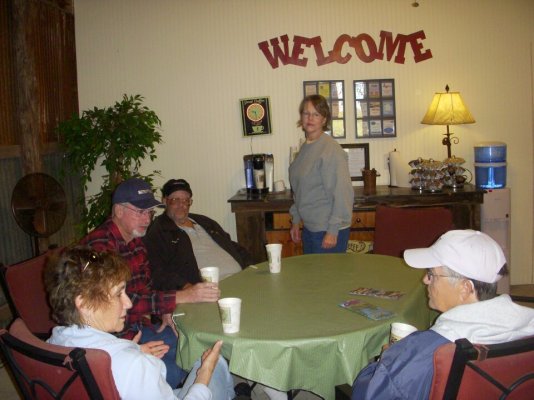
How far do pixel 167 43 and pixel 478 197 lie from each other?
282 cm

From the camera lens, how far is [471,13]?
440cm

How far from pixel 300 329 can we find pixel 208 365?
1.10ft

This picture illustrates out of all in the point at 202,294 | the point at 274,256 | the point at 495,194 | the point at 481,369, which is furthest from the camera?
the point at 495,194

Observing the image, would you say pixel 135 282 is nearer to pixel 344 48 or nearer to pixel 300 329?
pixel 300 329

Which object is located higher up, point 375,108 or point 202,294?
point 375,108

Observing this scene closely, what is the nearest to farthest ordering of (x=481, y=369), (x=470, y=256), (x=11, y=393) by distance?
(x=481, y=369) → (x=470, y=256) → (x=11, y=393)

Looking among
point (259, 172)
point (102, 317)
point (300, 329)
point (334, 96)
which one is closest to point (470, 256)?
point (300, 329)

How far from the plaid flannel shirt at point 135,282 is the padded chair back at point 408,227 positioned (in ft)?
4.67

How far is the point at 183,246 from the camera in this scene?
2893 mm

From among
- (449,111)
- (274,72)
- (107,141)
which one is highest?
(274,72)

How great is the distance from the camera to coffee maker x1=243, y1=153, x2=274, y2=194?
4266 mm

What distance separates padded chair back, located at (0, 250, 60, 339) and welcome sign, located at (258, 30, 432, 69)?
9.11ft

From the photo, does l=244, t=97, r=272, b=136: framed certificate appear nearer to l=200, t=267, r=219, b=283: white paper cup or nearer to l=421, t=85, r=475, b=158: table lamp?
l=421, t=85, r=475, b=158: table lamp

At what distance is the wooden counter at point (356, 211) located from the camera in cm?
402
